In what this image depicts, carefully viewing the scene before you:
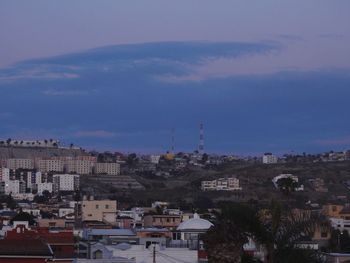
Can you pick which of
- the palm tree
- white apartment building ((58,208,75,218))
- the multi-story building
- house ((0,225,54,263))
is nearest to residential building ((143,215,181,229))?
the multi-story building

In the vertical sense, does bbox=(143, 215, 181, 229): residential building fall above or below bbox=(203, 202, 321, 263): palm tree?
above

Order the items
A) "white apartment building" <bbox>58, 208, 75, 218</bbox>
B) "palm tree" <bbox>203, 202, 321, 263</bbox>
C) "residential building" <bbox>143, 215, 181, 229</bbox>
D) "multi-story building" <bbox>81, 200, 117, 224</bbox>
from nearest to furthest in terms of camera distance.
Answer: "palm tree" <bbox>203, 202, 321, 263</bbox>, "residential building" <bbox>143, 215, 181, 229</bbox>, "multi-story building" <bbox>81, 200, 117, 224</bbox>, "white apartment building" <bbox>58, 208, 75, 218</bbox>

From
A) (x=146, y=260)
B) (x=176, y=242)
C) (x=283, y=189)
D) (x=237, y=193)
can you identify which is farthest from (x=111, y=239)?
(x=237, y=193)

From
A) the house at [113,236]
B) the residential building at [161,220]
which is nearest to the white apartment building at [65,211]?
the residential building at [161,220]

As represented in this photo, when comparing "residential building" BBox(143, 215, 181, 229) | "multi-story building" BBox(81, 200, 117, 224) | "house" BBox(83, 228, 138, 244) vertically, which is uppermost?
"multi-story building" BBox(81, 200, 117, 224)

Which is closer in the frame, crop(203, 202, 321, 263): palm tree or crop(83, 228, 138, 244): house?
crop(203, 202, 321, 263): palm tree

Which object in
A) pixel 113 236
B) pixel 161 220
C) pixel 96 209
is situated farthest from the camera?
pixel 96 209

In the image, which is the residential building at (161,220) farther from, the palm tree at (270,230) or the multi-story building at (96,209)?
the palm tree at (270,230)

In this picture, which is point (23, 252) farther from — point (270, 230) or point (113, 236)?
point (113, 236)

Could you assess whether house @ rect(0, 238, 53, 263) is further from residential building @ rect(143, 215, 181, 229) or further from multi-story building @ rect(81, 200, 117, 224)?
multi-story building @ rect(81, 200, 117, 224)

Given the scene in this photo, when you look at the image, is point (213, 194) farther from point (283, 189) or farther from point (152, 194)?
point (283, 189)

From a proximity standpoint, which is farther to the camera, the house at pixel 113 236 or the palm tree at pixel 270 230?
the house at pixel 113 236

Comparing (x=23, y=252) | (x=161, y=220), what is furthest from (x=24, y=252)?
(x=161, y=220)

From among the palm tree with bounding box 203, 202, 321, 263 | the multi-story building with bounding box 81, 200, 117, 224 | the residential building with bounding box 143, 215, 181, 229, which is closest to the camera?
the palm tree with bounding box 203, 202, 321, 263
